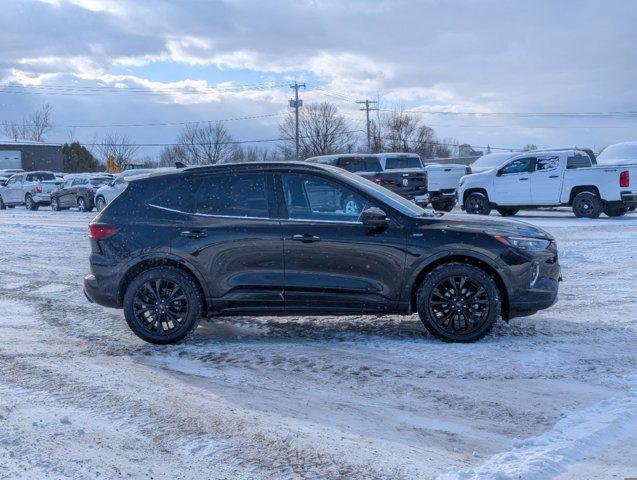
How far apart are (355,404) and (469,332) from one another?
6.42 feet

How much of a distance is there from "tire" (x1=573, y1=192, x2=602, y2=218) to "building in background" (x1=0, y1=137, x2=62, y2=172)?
262 ft

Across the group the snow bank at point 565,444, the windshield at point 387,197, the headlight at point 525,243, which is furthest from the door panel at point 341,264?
the snow bank at point 565,444

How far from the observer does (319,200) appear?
7047 mm

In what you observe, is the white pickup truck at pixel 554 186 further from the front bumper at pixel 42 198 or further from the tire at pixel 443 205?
the front bumper at pixel 42 198

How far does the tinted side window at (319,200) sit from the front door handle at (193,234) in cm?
83

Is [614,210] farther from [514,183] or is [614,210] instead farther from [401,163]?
[401,163]

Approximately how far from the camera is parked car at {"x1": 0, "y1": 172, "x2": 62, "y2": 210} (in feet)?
109

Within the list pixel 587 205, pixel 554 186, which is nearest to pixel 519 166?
pixel 554 186

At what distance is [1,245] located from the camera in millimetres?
16219

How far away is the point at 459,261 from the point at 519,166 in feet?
50.4

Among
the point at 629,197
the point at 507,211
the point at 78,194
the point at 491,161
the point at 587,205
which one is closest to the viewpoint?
the point at 629,197

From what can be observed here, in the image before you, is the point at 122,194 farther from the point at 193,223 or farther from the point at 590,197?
the point at 590,197

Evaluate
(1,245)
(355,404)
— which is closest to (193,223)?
(355,404)

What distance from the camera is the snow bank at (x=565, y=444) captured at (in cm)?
399
